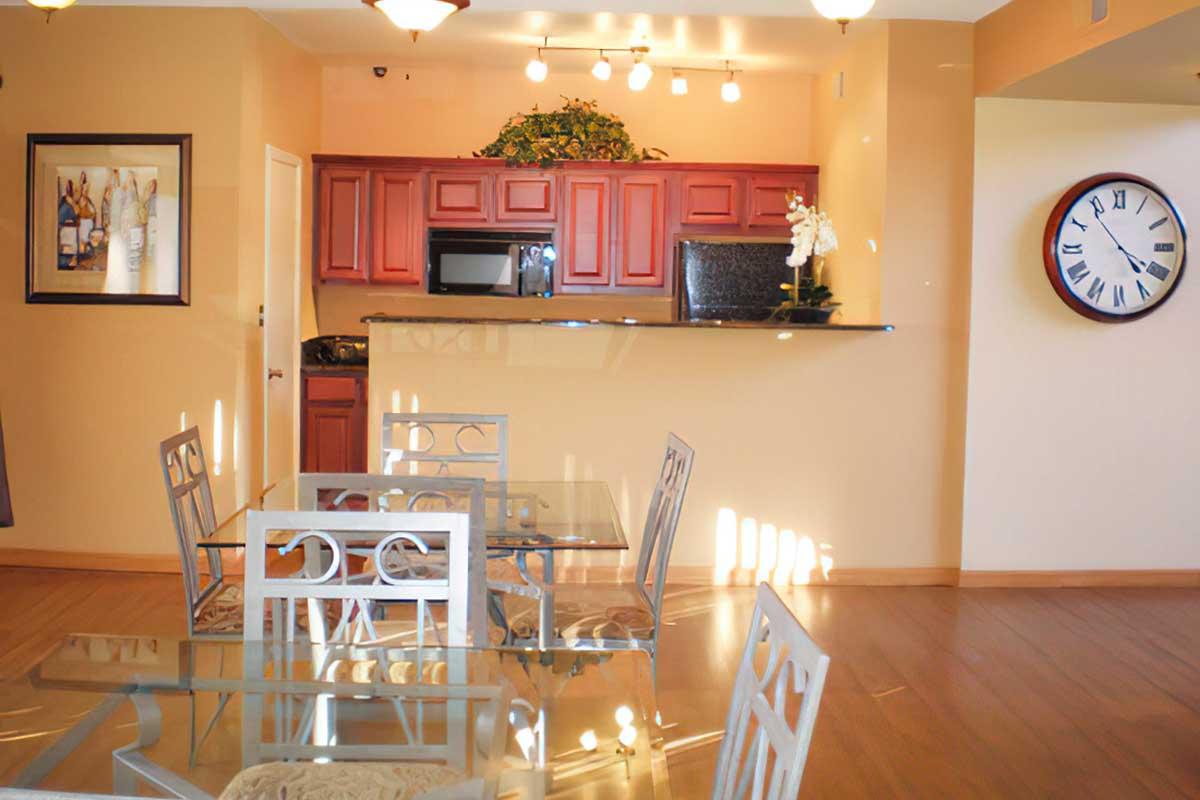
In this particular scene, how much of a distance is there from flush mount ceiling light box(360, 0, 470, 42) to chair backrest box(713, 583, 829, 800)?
2.17 m

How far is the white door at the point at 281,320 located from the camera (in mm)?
6320

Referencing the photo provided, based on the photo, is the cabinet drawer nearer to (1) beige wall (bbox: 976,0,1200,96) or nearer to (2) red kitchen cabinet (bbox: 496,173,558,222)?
(2) red kitchen cabinet (bbox: 496,173,558,222)

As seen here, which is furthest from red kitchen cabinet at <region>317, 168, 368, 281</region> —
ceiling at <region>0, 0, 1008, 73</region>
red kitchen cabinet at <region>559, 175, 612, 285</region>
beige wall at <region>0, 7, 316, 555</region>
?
beige wall at <region>0, 7, 316, 555</region>

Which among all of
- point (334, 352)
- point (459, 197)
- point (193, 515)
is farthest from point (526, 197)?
point (193, 515)

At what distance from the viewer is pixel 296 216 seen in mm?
7023

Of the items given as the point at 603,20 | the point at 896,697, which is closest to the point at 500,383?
the point at 603,20

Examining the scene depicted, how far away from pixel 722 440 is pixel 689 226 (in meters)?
2.15

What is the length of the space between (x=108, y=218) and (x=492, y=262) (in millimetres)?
2363

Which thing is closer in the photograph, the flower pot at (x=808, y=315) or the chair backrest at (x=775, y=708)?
the chair backrest at (x=775, y=708)

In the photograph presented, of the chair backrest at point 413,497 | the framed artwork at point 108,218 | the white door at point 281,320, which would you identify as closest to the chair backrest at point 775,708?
the chair backrest at point 413,497

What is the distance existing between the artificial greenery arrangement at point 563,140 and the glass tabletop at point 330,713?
16.8ft

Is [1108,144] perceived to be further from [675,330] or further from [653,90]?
[653,90]

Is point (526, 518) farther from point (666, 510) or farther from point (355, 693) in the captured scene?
point (355, 693)

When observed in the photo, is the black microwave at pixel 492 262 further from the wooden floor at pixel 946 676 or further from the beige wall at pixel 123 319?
the wooden floor at pixel 946 676
